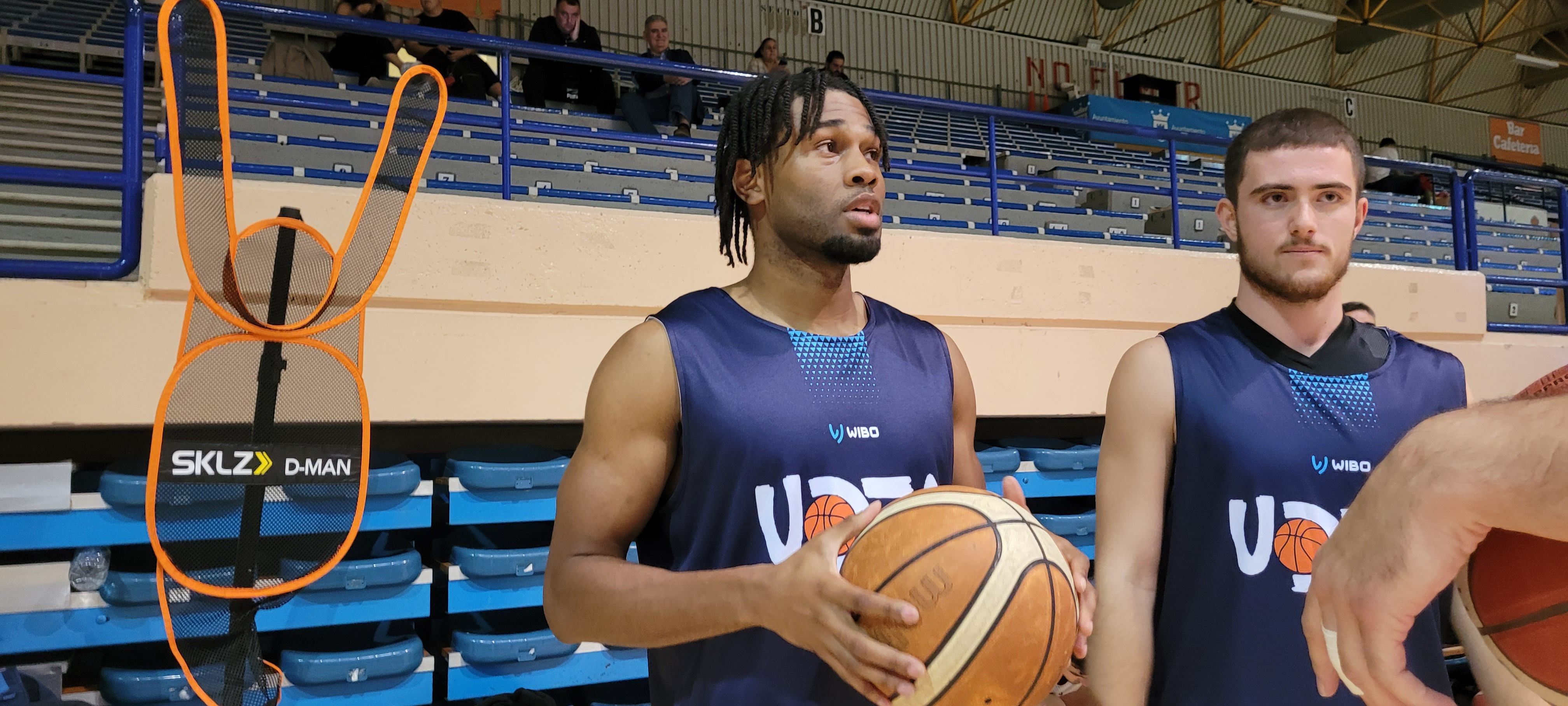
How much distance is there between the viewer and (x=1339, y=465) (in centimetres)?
195

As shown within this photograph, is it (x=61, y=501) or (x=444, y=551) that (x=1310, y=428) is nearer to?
(x=444, y=551)

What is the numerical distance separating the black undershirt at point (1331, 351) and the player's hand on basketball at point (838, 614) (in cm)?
130

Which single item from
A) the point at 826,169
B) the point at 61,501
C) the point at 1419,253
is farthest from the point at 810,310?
the point at 1419,253

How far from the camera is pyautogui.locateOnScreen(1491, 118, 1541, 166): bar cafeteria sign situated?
786 inches

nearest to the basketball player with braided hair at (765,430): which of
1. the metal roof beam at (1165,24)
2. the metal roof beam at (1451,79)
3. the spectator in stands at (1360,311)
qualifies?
the spectator in stands at (1360,311)

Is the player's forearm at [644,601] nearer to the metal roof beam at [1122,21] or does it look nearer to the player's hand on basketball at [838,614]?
the player's hand on basketball at [838,614]

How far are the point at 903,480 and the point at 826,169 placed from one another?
24.2 inches

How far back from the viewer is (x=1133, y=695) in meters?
1.86

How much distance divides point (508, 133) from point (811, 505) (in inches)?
113

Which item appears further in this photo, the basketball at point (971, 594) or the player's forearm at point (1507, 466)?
the basketball at point (971, 594)

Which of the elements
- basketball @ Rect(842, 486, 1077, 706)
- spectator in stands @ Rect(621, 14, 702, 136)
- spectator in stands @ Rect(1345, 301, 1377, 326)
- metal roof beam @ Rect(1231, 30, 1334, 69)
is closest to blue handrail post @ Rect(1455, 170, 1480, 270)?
spectator in stands @ Rect(1345, 301, 1377, 326)

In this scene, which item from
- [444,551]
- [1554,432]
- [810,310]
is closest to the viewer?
[1554,432]

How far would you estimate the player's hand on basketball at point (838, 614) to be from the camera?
1.05 m

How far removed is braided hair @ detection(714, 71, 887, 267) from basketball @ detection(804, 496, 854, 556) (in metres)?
0.51
